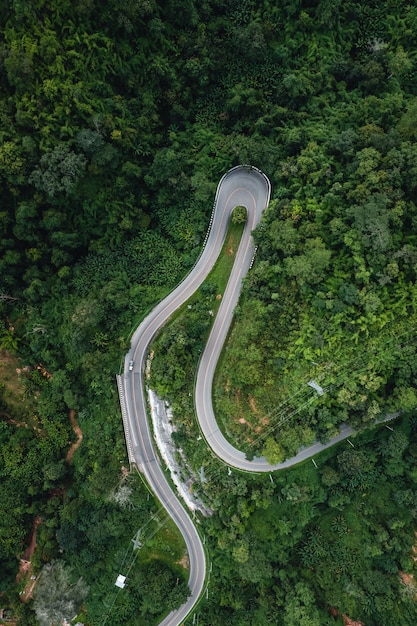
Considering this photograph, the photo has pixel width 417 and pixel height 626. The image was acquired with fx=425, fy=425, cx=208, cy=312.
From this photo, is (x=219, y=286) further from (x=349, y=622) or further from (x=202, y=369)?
(x=349, y=622)

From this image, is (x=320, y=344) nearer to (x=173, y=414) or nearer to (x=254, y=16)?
(x=173, y=414)

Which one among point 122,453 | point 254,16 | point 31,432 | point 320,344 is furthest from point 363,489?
point 254,16

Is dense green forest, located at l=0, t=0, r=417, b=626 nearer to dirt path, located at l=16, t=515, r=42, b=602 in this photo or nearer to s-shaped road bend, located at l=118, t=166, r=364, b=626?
dirt path, located at l=16, t=515, r=42, b=602

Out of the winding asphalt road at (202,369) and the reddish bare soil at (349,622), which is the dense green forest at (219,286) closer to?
the winding asphalt road at (202,369)

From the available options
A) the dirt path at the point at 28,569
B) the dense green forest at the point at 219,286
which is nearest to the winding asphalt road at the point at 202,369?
the dense green forest at the point at 219,286

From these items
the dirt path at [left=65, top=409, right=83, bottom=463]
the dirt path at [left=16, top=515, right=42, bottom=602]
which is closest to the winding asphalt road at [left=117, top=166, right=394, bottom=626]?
the dirt path at [left=65, top=409, right=83, bottom=463]
